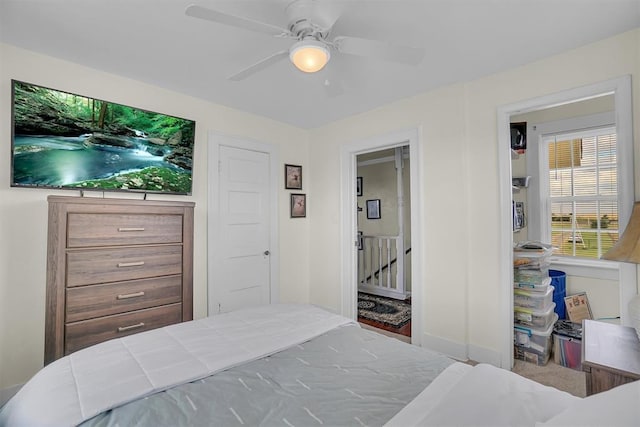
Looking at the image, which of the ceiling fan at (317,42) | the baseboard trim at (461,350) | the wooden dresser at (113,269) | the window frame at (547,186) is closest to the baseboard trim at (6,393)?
the wooden dresser at (113,269)

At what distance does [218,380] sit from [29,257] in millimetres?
1887

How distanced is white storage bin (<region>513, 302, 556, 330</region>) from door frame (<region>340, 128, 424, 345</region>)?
0.82 metres

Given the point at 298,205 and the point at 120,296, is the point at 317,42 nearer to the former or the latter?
the point at 120,296

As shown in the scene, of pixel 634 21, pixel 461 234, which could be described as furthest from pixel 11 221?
pixel 634 21

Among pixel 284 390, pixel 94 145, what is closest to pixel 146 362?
pixel 284 390

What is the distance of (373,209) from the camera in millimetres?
5309

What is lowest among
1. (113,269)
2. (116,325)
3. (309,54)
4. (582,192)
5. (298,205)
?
(116,325)

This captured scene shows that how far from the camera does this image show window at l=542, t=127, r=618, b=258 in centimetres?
310

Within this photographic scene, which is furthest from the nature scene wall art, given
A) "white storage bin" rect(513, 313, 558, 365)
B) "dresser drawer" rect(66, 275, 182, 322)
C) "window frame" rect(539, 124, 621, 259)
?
"window frame" rect(539, 124, 621, 259)

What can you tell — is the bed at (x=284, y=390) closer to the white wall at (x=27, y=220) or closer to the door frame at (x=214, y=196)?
the white wall at (x=27, y=220)

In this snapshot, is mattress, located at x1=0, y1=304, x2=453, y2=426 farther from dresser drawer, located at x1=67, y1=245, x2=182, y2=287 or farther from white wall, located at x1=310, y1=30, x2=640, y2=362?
white wall, located at x1=310, y1=30, x2=640, y2=362

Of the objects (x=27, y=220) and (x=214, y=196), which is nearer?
(x=27, y=220)

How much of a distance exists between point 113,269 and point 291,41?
79.4 inches

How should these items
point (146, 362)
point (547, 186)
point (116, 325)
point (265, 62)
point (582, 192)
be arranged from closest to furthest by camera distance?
point (146, 362)
point (265, 62)
point (116, 325)
point (582, 192)
point (547, 186)
